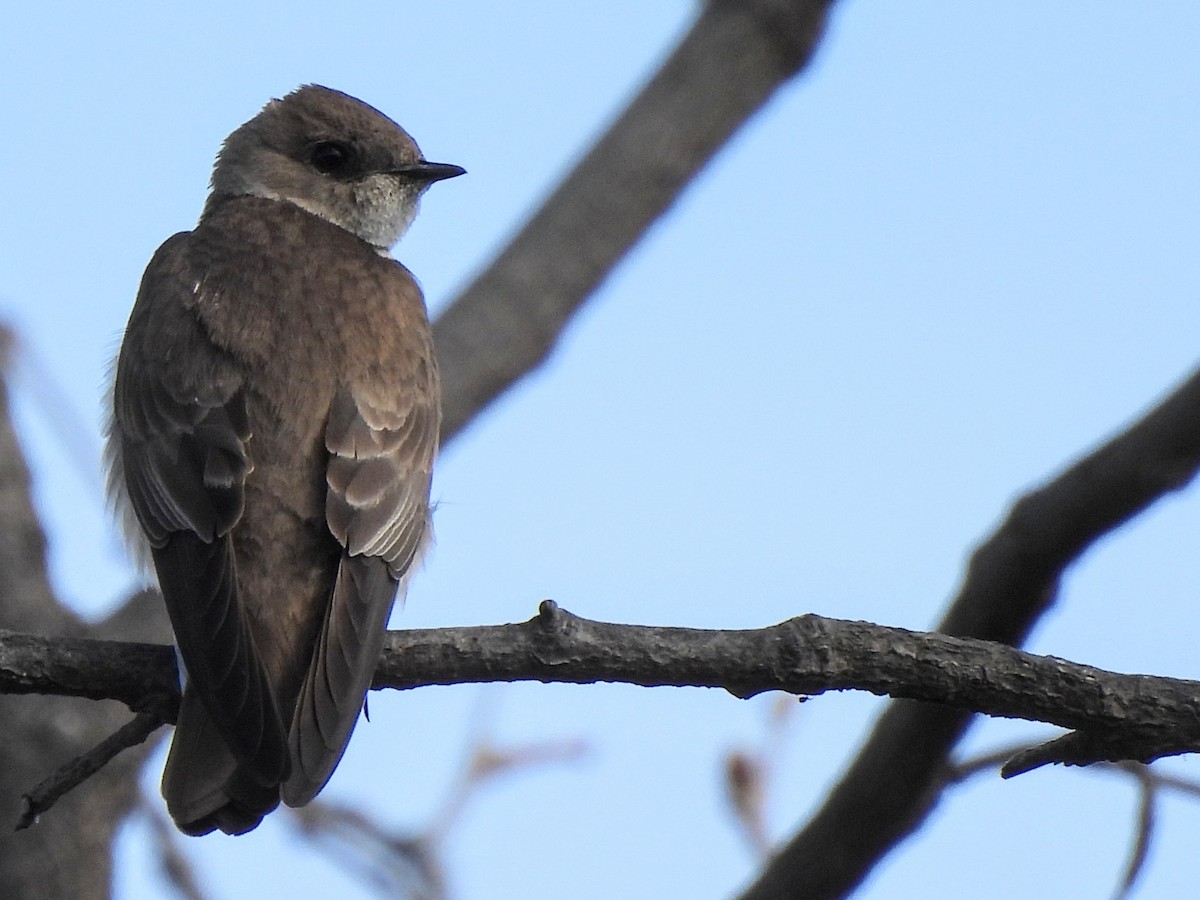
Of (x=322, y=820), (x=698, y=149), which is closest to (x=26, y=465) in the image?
(x=322, y=820)

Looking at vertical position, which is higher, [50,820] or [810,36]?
[810,36]

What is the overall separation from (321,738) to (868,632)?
58.8 inches

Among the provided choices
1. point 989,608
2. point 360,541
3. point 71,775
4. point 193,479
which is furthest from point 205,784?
point 989,608

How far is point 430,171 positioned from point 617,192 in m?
0.80

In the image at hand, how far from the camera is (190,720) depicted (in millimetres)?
4805

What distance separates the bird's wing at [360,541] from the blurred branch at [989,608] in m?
1.25

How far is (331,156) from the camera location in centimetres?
766

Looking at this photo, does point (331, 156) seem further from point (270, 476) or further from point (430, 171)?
point (270, 476)

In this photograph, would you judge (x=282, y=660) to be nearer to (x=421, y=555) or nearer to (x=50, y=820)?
(x=421, y=555)

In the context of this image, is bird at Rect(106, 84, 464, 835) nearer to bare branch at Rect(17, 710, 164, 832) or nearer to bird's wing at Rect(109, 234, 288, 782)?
bird's wing at Rect(109, 234, 288, 782)

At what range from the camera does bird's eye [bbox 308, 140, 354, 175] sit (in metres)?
7.64

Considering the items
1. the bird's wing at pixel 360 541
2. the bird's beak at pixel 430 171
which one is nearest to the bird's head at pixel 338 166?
the bird's beak at pixel 430 171

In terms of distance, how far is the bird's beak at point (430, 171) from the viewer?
7.46 metres

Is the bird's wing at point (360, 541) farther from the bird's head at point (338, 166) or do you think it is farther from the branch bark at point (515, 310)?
the bird's head at point (338, 166)
